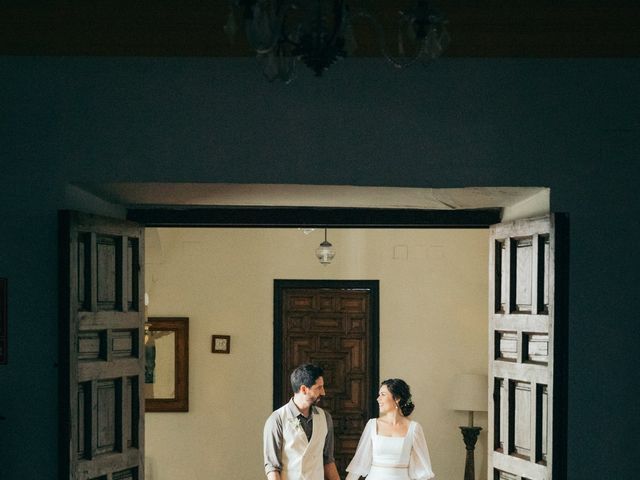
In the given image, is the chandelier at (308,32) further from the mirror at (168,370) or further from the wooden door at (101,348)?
the mirror at (168,370)

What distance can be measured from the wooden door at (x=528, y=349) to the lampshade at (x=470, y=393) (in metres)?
3.62

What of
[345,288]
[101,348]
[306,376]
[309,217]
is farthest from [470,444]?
[101,348]

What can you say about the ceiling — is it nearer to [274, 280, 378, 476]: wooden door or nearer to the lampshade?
the lampshade

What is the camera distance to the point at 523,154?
16.0ft

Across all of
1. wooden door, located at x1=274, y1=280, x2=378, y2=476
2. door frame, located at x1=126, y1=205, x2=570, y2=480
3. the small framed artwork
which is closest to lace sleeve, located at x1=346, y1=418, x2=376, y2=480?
door frame, located at x1=126, y1=205, x2=570, y2=480

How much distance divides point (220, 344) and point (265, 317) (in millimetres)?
542

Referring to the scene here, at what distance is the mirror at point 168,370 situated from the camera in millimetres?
9375

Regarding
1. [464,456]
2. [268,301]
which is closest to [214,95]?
[268,301]

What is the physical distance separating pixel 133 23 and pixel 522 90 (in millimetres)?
2049

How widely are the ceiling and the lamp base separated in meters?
5.16

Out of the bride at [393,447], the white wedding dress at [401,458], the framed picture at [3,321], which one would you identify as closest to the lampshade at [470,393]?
the bride at [393,447]

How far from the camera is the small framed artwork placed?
944 centimetres

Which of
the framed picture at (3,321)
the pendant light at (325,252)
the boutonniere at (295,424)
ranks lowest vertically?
the boutonniere at (295,424)

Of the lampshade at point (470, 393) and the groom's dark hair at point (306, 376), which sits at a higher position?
the groom's dark hair at point (306, 376)
